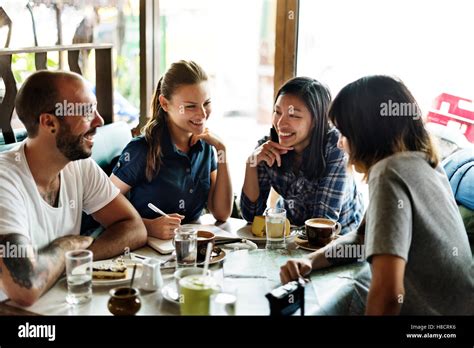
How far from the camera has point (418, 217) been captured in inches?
50.8

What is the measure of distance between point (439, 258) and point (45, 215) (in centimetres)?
100

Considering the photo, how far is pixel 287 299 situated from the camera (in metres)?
1.27

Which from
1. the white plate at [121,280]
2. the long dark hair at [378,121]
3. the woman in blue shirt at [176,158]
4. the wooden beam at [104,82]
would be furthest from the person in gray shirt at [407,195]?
the wooden beam at [104,82]

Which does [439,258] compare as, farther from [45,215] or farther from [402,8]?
[402,8]

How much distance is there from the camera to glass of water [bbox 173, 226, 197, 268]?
1487 mm

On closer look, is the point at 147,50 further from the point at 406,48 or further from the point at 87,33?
the point at 406,48

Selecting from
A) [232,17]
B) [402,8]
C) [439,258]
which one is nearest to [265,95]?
[232,17]

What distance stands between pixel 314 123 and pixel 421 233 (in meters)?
0.78

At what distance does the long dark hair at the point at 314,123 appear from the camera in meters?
1.98

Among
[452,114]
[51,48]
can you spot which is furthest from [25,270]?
[452,114]

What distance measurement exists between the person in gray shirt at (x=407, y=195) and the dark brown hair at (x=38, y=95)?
0.75 m

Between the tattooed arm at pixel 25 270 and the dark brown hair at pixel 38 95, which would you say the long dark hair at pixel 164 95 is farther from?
the tattooed arm at pixel 25 270

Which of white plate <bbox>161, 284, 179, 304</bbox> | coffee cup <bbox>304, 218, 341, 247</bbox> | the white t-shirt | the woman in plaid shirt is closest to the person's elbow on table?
the white t-shirt

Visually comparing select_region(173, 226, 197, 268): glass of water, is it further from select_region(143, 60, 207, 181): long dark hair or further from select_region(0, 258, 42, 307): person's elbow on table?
select_region(143, 60, 207, 181): long dark hair
